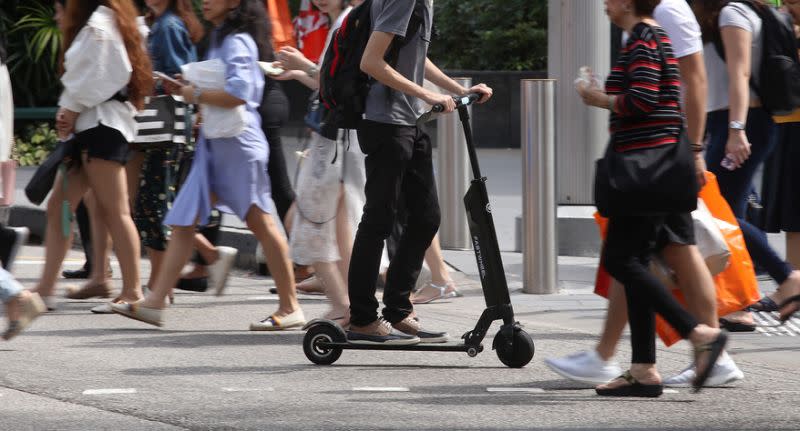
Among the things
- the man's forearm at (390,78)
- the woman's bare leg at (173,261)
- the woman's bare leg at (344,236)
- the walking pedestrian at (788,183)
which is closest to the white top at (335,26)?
→ the man's forearm at (390,78)

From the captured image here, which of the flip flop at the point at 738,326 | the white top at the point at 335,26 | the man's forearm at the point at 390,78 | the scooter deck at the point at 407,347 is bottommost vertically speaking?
the flip flop at the point at 738,326

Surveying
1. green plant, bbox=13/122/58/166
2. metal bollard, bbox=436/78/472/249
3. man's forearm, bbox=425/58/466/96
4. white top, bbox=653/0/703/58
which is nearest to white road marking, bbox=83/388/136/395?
man's forearm, bbox=425/58/466/96

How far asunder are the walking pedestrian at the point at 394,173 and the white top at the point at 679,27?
741mm

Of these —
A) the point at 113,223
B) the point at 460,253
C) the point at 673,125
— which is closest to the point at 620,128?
the point at 673,125

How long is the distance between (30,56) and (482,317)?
11.8m

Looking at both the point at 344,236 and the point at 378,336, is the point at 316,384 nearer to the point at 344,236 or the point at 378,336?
the point at 378,336

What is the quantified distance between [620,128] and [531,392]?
1.01m

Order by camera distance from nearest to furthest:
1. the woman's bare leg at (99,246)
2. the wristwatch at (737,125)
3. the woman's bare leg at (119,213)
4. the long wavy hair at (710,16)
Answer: the wristwatch at (737,125) < the long wavy hair at (710,16) < the woman's bare leg at (119,213) < the woman's bare leg at (99,246)

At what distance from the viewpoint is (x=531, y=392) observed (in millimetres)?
5293

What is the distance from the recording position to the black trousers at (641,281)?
16.4 feet

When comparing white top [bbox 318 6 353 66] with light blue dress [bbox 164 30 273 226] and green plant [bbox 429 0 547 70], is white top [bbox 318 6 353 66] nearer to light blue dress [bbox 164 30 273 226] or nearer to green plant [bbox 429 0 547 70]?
light blue dress [bbox 164 30 273 226]

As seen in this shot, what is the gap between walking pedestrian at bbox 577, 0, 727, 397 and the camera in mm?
4953

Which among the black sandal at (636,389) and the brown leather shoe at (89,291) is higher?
the black sandal at (636,389)

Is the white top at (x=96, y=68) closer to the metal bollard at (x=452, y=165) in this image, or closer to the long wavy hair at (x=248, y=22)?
the long wavy hair at (x=248, y=22)
